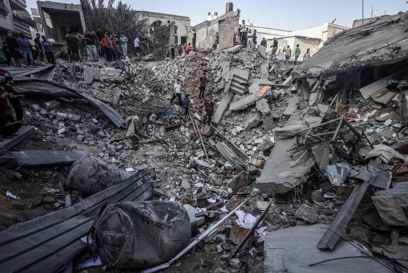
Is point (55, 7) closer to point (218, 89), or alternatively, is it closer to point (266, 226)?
point (218, 89)

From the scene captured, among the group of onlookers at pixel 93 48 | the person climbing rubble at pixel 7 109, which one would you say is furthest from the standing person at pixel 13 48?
the person climbing rubble at pixel 7 109

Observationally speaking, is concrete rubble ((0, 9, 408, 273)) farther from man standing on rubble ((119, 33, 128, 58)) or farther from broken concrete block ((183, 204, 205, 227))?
man standing on rubble ((119, 33, 128, 58))

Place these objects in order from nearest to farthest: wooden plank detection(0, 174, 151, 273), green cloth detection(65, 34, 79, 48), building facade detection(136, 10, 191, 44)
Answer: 1. wooden plank detection(0, 174, 151, 273)
2. green cloth detection(65, 34, 79, 48)
3. building facade detection(136, 10, 191, 44)

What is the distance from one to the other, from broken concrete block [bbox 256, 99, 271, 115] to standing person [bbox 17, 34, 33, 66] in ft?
31.2

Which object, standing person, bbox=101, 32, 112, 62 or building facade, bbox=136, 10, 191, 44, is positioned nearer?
standing person, bbox=101, 32, 112, 62

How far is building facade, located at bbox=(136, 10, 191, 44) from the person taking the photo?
23406 mm

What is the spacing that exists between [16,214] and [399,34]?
34.7 ft

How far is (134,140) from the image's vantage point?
8266mm

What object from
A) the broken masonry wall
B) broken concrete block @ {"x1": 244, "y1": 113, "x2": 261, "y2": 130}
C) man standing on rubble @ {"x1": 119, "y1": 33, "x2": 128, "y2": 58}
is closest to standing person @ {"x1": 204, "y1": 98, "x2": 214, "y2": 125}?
broken concrete block @ {"x1": 244, "y1": 113, "x2": 261, "y2": 130}

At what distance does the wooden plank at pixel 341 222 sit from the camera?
3122 mm

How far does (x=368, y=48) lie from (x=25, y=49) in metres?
12.6

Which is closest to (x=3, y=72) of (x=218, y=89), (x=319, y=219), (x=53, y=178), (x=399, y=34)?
(x=53, y=178)

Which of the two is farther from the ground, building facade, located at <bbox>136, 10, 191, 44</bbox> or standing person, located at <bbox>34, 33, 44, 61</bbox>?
building facade, located at <bbox>136, 10, 191, 44</bbox>

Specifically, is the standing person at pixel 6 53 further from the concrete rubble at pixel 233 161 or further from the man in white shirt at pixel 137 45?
the man in white shirt at pixel 137 45
